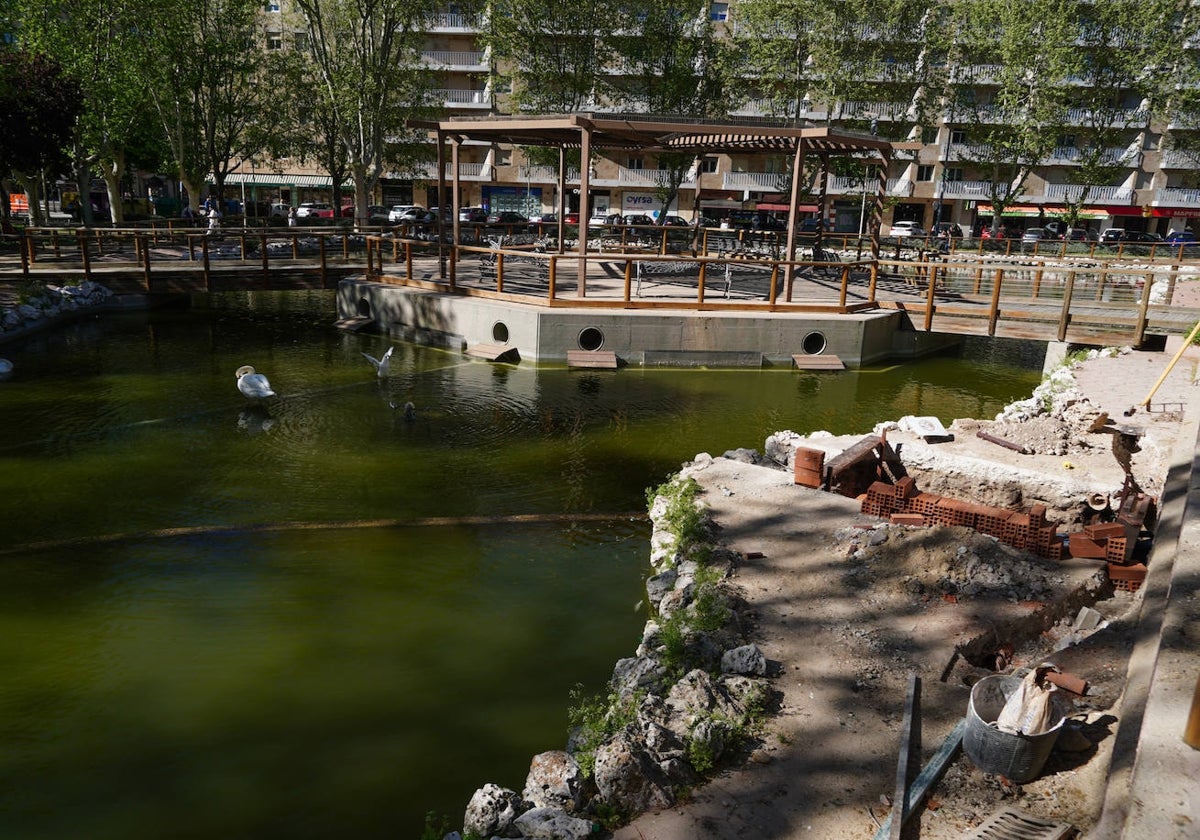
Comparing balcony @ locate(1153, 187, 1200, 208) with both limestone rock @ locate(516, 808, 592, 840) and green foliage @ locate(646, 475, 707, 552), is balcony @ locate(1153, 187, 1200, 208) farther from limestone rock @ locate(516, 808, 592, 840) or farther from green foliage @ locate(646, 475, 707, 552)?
limestone rock @ locate(516, 808, 592, 840)

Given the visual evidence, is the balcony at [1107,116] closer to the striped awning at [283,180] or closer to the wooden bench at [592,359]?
the wooden bench at [592,359]

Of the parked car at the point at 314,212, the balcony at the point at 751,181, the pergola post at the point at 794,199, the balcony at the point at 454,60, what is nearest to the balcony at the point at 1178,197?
the balcony at the point at 751,181

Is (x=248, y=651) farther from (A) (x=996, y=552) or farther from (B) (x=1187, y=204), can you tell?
(B) (x=1187, y=204)

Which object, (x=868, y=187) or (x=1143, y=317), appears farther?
(x=868, y=187)

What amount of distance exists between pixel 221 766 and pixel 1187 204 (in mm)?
63727

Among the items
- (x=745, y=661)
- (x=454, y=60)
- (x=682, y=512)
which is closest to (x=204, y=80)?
(x=454, y=60)

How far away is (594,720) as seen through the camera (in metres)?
5.61

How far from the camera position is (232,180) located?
57.9m

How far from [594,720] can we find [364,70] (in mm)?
28538

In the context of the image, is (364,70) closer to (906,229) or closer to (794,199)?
(794,199)

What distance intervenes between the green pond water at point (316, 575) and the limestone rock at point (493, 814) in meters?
0.62

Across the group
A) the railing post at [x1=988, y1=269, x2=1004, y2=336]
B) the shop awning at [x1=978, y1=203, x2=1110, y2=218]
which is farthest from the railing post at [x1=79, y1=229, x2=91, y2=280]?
the shop awning at [x1=978, y1=203, x2=1110, y2=218]

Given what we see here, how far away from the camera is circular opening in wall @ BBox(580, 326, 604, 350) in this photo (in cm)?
1706

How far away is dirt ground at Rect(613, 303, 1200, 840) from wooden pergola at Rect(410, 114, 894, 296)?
9.00m
